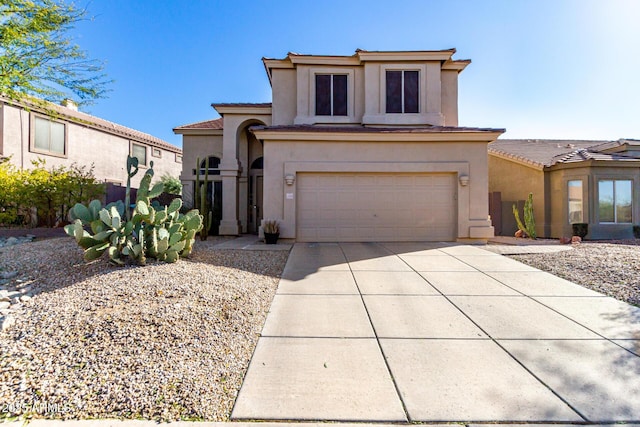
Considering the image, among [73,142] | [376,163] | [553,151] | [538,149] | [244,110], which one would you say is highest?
[244,110]

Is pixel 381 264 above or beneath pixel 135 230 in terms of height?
beneath

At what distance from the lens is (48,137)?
1511 cm

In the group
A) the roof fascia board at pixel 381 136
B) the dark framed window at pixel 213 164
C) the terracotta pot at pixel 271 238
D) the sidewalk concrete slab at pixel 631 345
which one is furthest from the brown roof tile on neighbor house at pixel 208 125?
the sidewalk concrete slab at pixel 631 345

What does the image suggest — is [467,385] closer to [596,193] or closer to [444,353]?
[444,353]

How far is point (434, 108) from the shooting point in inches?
471

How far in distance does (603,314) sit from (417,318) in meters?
2.63

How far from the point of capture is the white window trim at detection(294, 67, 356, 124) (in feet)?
39.3

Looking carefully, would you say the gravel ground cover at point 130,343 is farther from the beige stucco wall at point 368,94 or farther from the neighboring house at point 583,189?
the neighboring house at point 583,189

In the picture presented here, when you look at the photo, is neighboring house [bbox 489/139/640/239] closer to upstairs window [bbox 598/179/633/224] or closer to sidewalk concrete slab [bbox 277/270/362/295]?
upstairs window [bbox 598/179/633/224]

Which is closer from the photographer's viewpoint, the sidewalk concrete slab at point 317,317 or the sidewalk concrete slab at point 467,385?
the sidewalk concrete slab at point 467,385

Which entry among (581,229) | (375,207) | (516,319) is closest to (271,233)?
(375,207)

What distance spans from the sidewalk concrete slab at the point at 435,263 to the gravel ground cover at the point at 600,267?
1.61m

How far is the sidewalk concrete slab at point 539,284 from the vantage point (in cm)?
512

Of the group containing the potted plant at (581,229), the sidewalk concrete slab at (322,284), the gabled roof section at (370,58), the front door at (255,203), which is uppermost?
the gabled roof section at (370,58)
